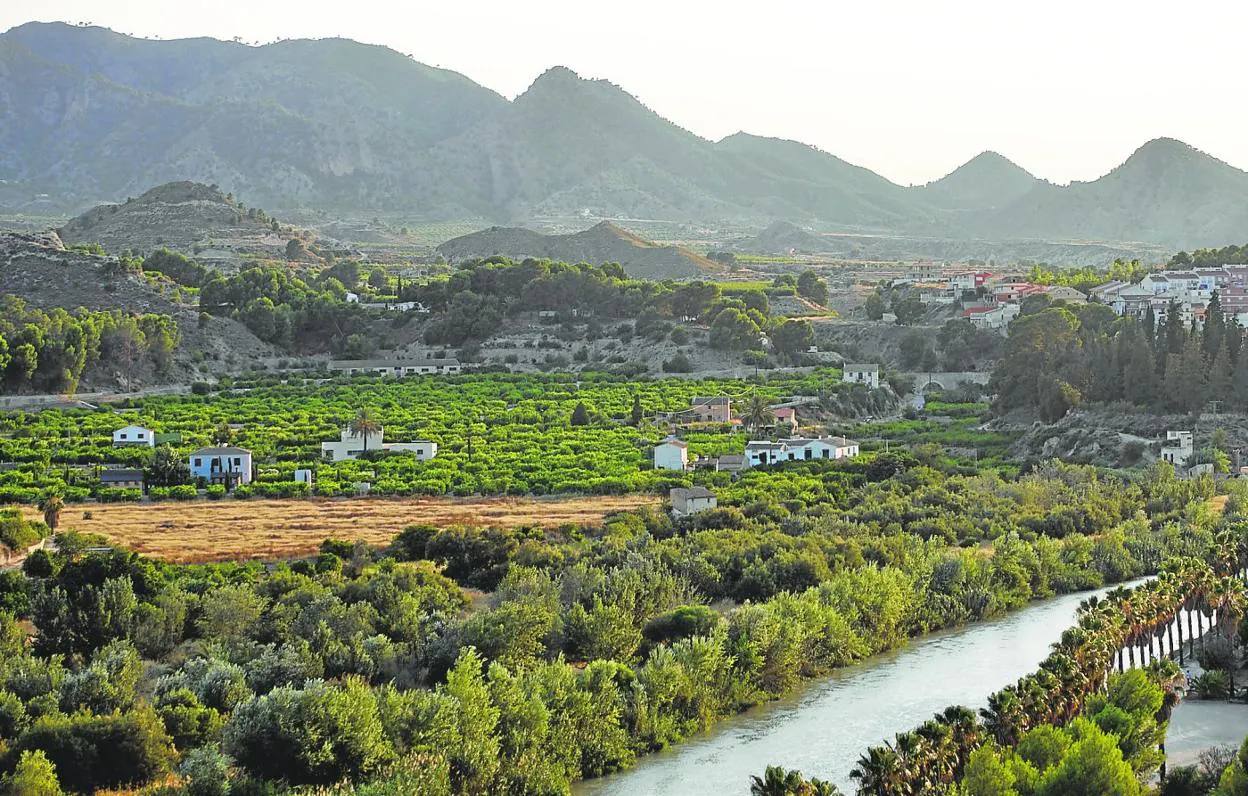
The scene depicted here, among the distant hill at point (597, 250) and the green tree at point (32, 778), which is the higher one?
the distant hill at point (597, 250)

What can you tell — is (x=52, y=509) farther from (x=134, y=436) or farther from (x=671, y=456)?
(x=671, y=456)

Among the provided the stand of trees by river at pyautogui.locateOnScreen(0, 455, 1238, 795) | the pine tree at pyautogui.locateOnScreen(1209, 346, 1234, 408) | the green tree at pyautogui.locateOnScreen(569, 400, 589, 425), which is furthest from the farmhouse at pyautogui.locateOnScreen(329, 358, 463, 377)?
the stand of trees by river at pyautogui.locateOnScreen(0, 455, 1238, 795)

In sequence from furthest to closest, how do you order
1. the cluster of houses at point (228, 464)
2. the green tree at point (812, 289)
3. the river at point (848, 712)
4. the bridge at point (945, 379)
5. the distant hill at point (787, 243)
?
the distant hill at point (787, 243) < the green tree at point (812, 289) < the bridge at point (945, 379) < the cluster of houses at point (228, 464) < the river at point (848, 712)

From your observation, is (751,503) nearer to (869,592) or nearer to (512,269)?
(869,592)

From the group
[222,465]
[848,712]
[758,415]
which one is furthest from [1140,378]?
[848,712]

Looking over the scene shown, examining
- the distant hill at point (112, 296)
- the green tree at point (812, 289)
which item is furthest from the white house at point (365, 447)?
the green tree at point (812, 289)

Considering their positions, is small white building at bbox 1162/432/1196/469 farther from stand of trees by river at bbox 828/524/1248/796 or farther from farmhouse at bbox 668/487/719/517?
stand of trees by river at bbox 828/524/1248/796

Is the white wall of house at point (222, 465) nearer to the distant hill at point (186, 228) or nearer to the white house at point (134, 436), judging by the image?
the white house at point (134, 436)
